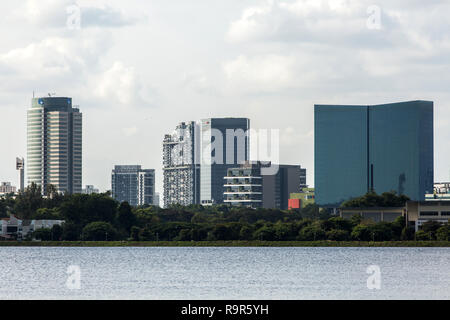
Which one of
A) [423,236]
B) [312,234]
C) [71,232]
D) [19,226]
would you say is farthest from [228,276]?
[19,226]

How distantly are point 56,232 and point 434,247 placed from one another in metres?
64.7

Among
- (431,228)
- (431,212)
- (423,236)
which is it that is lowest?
(423,236)

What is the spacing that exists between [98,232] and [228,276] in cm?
7596

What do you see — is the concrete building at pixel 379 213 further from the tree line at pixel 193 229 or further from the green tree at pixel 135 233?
the green tree at pixel 135 233

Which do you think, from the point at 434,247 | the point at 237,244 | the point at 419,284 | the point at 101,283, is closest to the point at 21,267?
the point at 101,283

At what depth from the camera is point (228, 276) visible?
82.8m

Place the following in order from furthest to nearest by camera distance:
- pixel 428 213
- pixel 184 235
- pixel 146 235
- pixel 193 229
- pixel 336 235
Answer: pixel 428 213 → pixel 193 229 → pixel 184 235 → pixel 146 235 → pixel 336 235

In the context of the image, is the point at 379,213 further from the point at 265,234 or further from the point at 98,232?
the point at 98,232

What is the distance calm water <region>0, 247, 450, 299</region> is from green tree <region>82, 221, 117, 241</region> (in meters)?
30.2

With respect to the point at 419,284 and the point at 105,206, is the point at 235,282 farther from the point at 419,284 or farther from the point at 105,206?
the point at 105,206

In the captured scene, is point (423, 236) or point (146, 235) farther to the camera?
point (146, 235)
